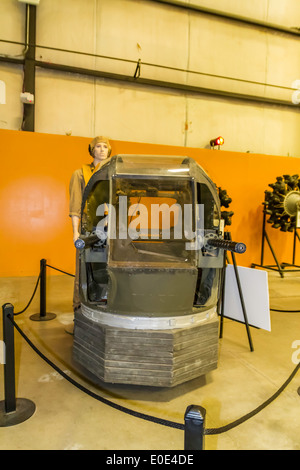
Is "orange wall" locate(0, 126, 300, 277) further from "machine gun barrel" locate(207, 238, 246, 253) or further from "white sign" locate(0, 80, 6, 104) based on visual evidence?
"machine gun barrel" locate(207, 238, 246, 253)

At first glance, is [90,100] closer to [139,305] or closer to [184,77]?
[184,77]

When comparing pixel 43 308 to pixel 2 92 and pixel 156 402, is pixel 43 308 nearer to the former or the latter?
pixel 156 402

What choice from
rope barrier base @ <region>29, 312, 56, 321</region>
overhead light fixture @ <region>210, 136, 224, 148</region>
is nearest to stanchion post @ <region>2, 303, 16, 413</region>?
rope barrier base @ <region>29, 312, 56, 321</region>

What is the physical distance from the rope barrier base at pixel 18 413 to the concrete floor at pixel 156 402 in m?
0.04

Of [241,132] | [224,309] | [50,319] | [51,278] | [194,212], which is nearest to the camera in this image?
[194,212]

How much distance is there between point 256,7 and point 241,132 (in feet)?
8.90

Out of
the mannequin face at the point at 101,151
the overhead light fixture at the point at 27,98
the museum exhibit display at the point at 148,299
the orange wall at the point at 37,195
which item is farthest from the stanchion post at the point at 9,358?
the overhead light fixture at the point at 27,98

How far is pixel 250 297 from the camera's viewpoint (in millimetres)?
3031

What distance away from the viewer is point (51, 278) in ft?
19.2

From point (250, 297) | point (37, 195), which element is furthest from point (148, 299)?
point (37, 195)

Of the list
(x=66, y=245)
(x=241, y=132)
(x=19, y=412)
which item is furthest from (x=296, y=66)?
(x=19, y=412)

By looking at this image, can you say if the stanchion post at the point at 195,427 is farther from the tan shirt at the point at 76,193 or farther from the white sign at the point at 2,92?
the white sign at the point at 2,92

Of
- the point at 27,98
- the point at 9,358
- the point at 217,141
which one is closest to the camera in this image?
the point at 9,358

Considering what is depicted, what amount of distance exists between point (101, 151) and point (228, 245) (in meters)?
1.53
